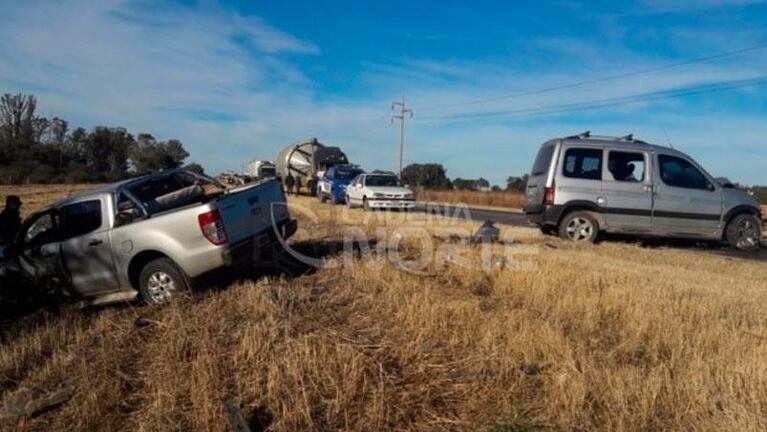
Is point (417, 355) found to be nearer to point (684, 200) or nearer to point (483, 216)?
point (684, 200)

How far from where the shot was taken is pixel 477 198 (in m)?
38.5

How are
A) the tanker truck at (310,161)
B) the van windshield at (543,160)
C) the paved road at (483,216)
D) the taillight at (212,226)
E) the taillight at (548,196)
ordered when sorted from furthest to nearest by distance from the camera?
1. the tanker truck at (310,161)
2. the paved road at (483,216)
3. the van windshield at (543,160)
4. the taillight at (548,196)
5. the taillight at (212,226)

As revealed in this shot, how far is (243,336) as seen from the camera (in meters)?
5.14

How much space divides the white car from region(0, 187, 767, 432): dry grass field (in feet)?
44.6

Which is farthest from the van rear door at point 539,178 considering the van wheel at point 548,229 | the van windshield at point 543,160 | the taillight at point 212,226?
the taillight at point 212,226

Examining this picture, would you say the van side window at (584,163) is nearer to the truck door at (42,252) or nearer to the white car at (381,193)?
the truck door at (42,252)

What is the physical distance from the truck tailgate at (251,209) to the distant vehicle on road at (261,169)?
26.8 m

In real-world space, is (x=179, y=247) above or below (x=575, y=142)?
below

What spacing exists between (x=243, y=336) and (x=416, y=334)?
5.11 feet

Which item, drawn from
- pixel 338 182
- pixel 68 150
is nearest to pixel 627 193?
pixel 338 182

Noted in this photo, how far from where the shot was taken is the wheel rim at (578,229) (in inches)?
457

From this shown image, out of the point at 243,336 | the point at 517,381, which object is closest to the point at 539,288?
the point at 517,381

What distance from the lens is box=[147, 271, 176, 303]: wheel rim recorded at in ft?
23.1

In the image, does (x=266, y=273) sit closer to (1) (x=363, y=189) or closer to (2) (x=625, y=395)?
(2) (x=625, y=395)
